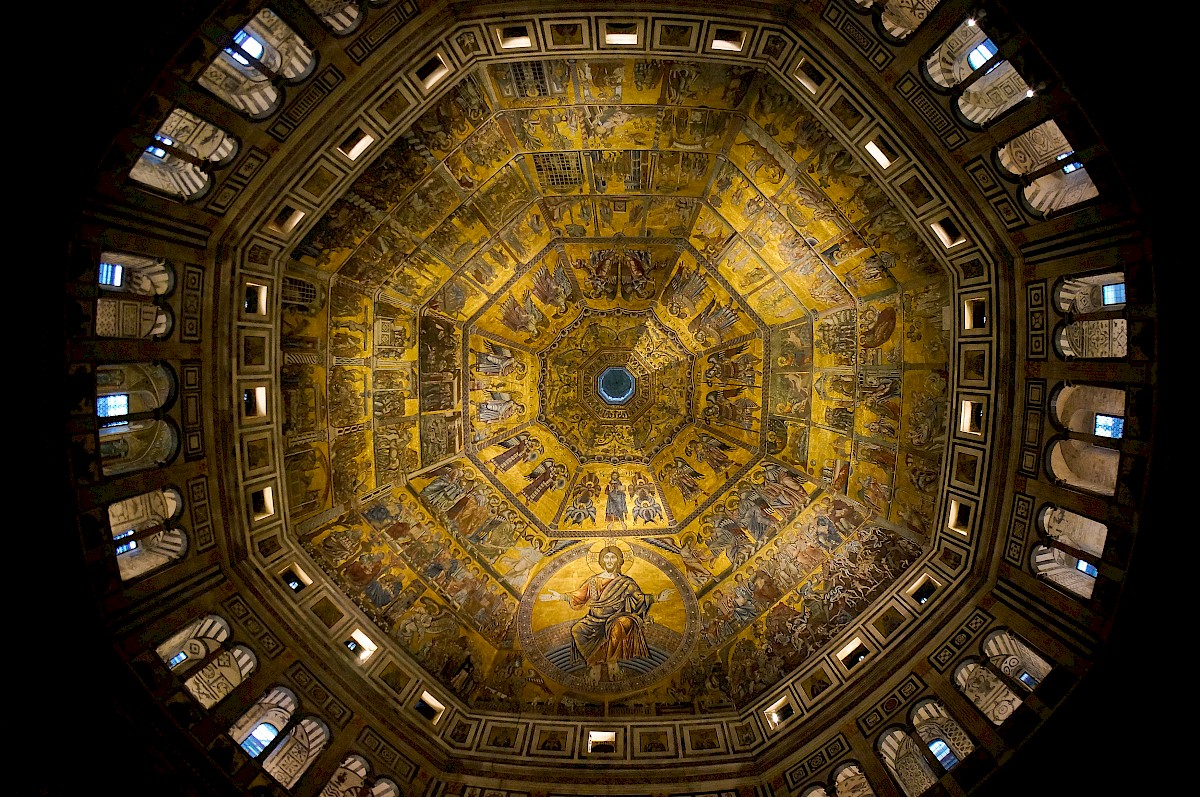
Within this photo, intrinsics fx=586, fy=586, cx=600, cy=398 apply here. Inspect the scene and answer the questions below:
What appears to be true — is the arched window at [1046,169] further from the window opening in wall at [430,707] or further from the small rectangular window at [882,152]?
the window opening in wall at [430,707]

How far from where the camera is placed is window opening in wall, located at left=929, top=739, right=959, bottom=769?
1113cm

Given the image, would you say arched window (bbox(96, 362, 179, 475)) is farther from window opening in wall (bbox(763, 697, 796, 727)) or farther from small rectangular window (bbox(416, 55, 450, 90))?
window opening in wall (bbox(763, 697, 796, 727))

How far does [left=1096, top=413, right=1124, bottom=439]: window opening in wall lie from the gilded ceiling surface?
2.70m

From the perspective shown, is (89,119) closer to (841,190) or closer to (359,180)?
(359,180)

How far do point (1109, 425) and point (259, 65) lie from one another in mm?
15467

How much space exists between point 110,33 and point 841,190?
1253cm

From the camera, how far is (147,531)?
1054 centimetres

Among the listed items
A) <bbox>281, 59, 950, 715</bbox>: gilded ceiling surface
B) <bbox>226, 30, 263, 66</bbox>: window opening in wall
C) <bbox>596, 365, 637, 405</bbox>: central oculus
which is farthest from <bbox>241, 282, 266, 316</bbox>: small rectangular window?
<bbox>596, 365, 637, 405</bbox>: central oculus

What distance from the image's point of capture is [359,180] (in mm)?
12375

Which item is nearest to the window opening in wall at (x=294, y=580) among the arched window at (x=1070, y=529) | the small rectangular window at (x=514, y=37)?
the small rectangular window at (x=514, y=37)

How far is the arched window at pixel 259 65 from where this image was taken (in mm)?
9273

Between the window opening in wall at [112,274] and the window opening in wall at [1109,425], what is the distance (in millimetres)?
16705

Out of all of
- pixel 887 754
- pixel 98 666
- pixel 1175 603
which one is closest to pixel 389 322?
pixel 98 666

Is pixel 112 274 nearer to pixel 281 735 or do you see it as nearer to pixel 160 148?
pixel 160 148
